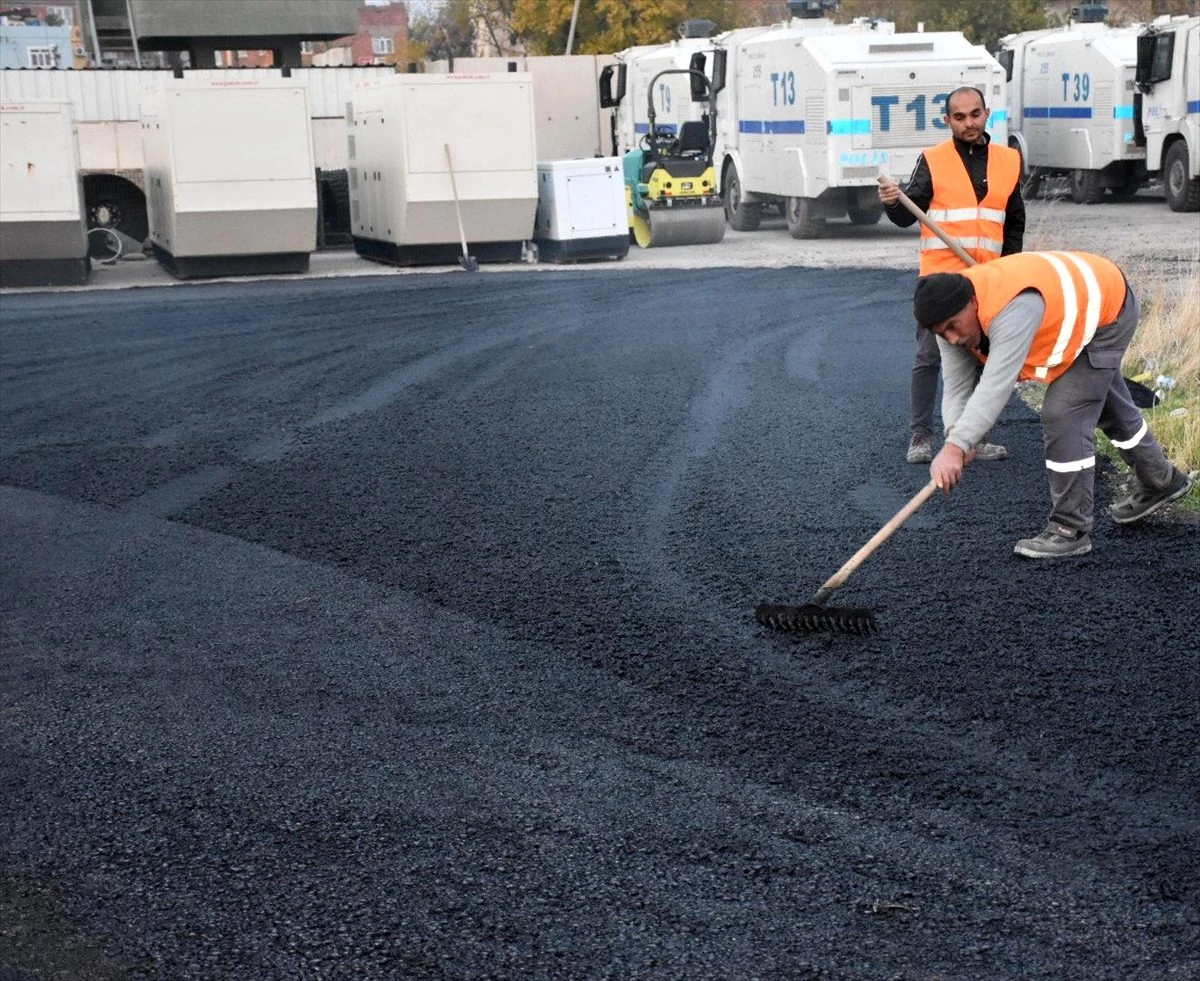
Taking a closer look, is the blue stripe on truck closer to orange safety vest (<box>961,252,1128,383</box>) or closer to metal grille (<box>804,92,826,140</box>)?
metal grille (<box>804,92,826,140</box>)

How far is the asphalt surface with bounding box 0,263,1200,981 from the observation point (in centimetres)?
353

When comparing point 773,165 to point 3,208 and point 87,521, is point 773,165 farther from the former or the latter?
point 87,521

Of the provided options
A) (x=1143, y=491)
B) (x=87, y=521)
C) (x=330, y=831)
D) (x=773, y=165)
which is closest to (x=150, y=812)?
(x=330, y=831)

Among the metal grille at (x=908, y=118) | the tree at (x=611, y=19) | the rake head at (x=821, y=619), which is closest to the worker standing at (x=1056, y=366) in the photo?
the rake head at (x=821, y=619)

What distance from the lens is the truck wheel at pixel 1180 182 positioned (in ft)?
79.6

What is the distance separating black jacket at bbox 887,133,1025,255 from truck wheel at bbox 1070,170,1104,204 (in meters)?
20.6

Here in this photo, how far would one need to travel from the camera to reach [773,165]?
79.8ft

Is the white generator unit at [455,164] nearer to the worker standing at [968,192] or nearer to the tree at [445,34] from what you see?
the worker standing at [968,192]

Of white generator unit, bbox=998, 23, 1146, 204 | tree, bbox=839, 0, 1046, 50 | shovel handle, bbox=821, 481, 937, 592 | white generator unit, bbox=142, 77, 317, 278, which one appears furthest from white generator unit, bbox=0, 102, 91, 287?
tree, bbox=839, 0, 1046, 50

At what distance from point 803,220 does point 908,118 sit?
2.09m

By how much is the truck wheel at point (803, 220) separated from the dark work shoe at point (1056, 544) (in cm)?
1752

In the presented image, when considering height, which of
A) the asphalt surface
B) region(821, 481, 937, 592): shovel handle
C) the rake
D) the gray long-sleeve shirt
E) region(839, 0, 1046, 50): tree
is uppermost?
region(839, 0, 1046, 50): tree

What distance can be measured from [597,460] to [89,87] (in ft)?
58.5

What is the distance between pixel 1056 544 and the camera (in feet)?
20.8
